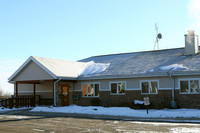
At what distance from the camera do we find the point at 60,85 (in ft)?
92.9

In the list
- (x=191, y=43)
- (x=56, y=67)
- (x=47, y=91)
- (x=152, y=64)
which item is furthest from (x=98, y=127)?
(x=47, y=91)

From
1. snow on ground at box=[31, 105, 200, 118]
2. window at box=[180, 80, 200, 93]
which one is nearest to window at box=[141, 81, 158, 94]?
window at box=[180, 80, 200, 93]

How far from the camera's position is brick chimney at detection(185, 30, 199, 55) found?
25234mm

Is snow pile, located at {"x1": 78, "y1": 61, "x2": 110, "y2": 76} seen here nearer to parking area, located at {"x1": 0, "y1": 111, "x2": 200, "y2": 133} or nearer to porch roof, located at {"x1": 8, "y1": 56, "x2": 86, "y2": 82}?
porch roof, located at {"x1": 8, "y1": 56, "x2": 86, "y2": 82}

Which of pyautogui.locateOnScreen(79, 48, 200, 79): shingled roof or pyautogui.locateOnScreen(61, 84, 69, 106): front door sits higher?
pyautogui.locateOnScreen(79, 48, 200, 79): shingled roof

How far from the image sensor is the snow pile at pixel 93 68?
2830cm

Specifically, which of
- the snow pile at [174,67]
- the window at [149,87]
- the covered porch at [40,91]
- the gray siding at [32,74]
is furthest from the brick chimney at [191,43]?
the covered porch at [40,91]

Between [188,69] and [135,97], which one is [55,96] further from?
[188,69]

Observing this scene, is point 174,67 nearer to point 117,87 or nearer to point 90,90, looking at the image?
point 117,87

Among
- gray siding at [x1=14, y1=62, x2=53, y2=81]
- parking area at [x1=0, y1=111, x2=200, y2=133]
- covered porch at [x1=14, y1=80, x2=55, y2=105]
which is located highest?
gray siding at [x1=14, y1=62, x2=53, y2=81]

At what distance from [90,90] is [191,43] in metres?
10.4

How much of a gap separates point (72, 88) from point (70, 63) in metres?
3.41

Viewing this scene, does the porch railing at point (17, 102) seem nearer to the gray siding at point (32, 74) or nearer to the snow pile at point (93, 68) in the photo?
the gray siding at point (32, 74)

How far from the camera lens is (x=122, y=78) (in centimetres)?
2516
